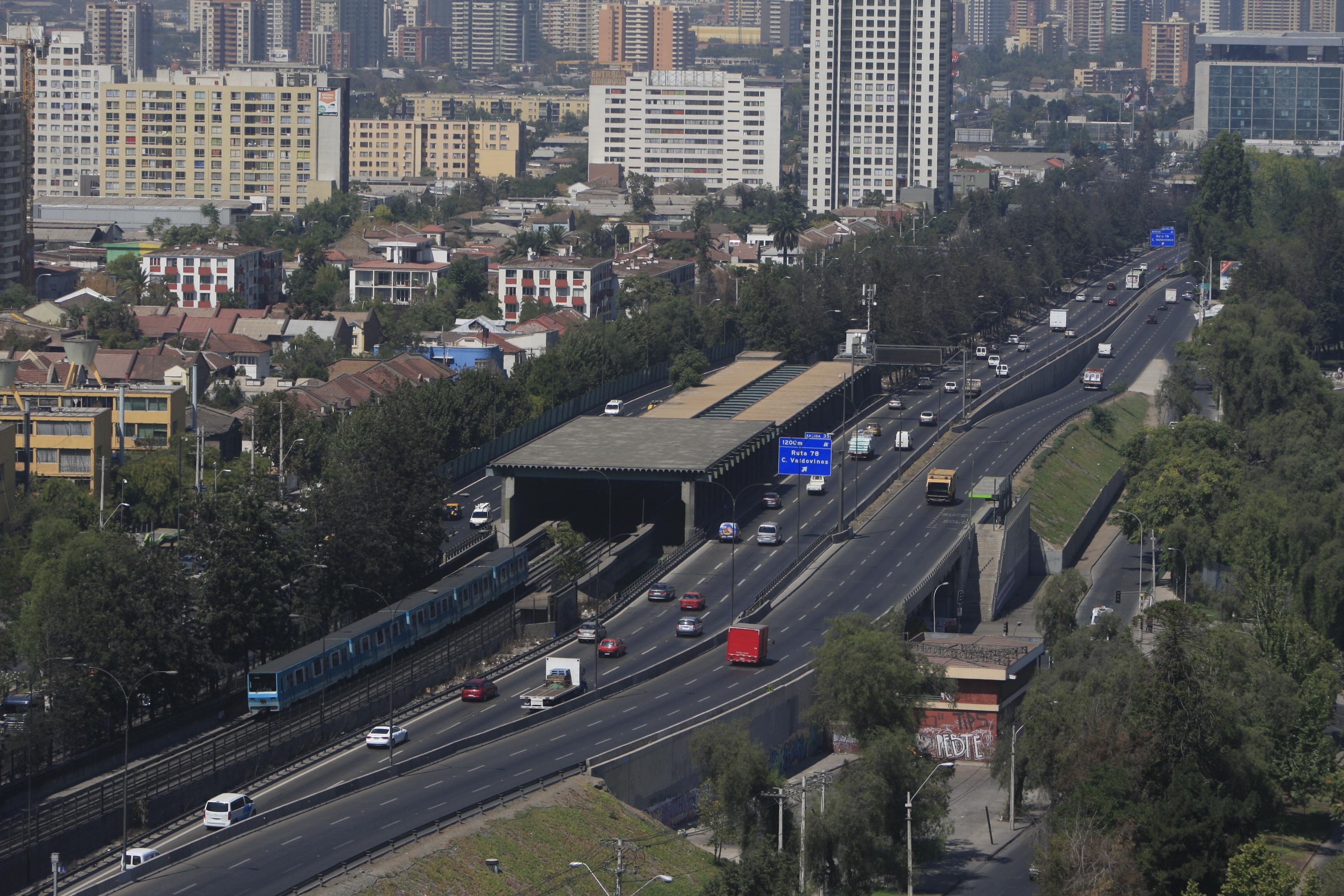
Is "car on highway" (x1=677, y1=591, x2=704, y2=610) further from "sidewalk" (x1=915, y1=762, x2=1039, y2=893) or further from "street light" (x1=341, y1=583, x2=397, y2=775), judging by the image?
"sidewalk" (x1=915, y1=762, x2=1039, y2=893)

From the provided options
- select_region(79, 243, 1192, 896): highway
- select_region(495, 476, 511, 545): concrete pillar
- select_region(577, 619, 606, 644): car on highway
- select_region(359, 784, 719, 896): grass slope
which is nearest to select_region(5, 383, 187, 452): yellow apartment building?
select_region(495, 476, 511, 545): concrete pillar

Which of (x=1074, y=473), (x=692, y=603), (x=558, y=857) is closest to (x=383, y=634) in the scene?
(x=692, y=603)

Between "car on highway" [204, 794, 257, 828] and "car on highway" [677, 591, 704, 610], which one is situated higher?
"car on highway" [677, 591, 704, 610]

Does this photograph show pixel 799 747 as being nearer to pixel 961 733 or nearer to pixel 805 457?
pixel 961 733

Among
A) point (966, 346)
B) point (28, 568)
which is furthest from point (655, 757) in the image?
point (966, 346)

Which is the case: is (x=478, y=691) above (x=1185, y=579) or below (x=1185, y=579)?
above

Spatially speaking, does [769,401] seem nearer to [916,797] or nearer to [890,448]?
[890,448]
